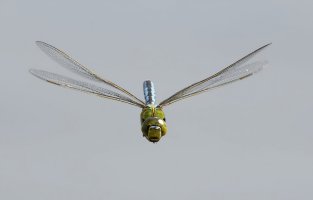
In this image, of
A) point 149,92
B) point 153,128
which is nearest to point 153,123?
point 153,128

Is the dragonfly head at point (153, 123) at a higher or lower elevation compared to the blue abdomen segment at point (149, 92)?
lower

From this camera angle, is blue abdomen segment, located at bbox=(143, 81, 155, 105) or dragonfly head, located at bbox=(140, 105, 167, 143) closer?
dragonfly head, located at bbox=(140, 105, 167, 143)

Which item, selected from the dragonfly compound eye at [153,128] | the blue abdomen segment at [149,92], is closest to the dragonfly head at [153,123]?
the dragonfly compound eye at [153,128]

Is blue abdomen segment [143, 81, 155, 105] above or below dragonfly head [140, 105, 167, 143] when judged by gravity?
above

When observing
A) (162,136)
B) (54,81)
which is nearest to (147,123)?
(162,136)

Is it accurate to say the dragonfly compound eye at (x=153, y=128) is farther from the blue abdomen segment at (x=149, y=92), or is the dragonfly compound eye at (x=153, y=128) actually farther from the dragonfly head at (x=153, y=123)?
the blue abdomen segment at (x=149, y=92)

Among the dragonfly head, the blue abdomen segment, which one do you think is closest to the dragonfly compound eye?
the dragonfly head

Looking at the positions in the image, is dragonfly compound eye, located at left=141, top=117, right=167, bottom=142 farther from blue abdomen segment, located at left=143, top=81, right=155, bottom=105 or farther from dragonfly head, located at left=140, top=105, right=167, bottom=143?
blue abdomen segment, located at left=143, top=81, right=155, bottom=105
